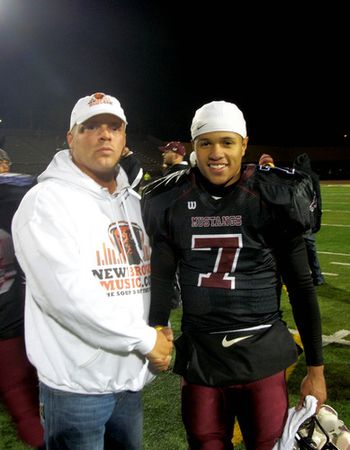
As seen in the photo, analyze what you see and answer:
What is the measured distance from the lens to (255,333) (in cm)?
191

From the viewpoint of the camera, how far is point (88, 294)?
4.88ft

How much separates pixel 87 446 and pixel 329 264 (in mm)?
7092

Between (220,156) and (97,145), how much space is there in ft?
1.58

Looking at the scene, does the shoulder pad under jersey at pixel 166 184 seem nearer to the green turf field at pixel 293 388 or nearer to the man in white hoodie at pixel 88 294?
the man in white hoodie at pixel 88 294

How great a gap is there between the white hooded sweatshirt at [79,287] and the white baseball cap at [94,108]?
0.14 metres

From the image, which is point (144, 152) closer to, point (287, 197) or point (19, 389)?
point (19, 389)

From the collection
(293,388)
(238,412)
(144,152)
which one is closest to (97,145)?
(238,412)

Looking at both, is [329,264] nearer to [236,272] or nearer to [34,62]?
[236,272]

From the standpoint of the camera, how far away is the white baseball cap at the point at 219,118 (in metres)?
1.93

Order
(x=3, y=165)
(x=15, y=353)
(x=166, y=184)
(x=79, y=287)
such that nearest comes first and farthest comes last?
(x=79, y=287) → (x=166, y=184) → (x=15, y=353) → (x=3, y=165)

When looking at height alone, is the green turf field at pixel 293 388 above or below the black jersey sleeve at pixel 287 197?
below

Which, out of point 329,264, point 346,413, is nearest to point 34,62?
point 329,264

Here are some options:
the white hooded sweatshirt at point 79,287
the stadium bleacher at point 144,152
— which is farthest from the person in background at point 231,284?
the stadium bleacher at point 144,152

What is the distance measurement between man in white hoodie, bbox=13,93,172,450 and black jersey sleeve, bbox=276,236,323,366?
56 centimetres
